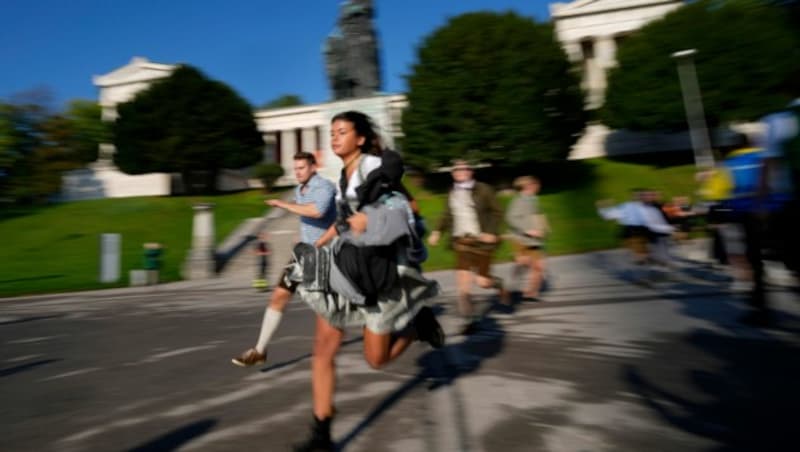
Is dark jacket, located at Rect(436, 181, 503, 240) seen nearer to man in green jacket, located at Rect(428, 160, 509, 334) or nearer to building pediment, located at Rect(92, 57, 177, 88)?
man in green jacket, located at Rect(428, 160, 509, 334)

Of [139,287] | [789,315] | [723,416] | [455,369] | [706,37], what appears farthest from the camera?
[706,37]

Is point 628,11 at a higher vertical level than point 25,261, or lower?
higher

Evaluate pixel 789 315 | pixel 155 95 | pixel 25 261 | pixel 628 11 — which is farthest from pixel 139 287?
pixel 628 11

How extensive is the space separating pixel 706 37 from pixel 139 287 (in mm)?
31803

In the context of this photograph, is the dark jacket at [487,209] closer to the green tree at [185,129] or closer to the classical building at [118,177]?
the green tree at [185,129]

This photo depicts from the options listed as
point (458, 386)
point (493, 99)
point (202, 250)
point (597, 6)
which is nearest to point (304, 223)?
point (458, 386)

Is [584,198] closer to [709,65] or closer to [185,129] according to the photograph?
[709,65]

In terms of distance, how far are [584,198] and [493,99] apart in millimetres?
6916

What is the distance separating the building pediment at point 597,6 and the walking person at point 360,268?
50219mm

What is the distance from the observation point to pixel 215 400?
13.3 ft

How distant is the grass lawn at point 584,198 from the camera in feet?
60.6

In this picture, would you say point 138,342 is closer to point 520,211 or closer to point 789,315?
point 520,211

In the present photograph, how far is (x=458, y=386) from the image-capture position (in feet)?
13.6

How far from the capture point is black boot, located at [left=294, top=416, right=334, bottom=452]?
2.96m
